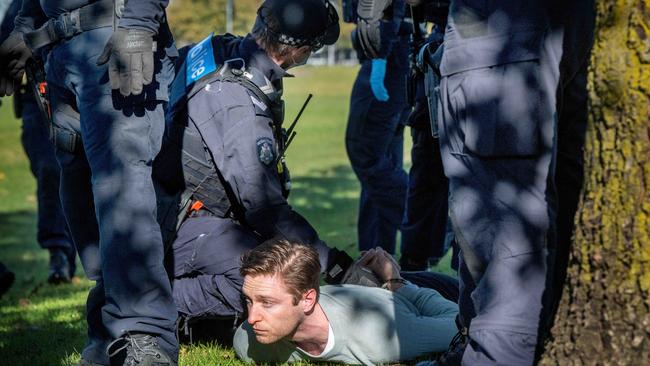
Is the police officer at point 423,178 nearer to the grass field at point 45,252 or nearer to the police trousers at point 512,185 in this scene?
the grass field at point 45,252

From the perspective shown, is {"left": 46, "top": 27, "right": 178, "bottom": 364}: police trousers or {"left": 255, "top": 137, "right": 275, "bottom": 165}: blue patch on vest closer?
{"left": 46, "top": 27, "right": 178, "bottom": 364}: police trousers

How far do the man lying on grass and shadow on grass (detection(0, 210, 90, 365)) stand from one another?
3.76 feet

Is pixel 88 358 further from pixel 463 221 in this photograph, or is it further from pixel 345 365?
pixel 463 221

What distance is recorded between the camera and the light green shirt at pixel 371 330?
12.8ft

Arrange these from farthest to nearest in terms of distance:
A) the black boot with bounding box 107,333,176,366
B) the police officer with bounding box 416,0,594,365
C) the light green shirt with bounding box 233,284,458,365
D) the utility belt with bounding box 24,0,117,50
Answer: the light green shirt with bounding box 233,284,458,365 < the utility belt with bounding box 24,0,117,50 < the black boot with bounding box 107,333,176,366 < the police officer with bounding box 416,0,594,365

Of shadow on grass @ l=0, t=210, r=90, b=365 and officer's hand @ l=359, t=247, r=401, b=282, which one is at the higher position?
officer's hand @ l=359, t=247, r=401, b=282

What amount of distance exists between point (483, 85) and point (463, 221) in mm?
403

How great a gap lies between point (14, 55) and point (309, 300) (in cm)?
187

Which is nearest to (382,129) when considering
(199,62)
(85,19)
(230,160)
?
(199,62)

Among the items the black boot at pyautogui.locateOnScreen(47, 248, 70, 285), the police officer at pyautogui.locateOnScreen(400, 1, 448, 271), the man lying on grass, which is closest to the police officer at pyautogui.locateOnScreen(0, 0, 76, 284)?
the black boot at pyautogui.locateOnScreen(47, 248, 70, 285)

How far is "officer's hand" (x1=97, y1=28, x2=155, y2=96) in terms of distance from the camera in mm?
3520

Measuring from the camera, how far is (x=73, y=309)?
5980 millimetres

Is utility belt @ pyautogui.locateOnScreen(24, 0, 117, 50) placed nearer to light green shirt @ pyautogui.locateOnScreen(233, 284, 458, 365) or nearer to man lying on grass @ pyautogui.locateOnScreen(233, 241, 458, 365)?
man lying on grass @ pyautogui.locateOnScreen(233, 241, 458, 365)

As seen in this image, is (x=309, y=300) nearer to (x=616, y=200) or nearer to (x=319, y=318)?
(x=319, y=318)
